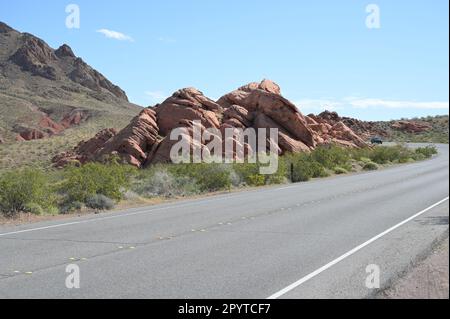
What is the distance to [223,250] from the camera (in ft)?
34.4

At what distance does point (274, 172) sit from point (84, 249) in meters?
22.5

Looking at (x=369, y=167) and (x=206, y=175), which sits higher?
(x=206, y=175)

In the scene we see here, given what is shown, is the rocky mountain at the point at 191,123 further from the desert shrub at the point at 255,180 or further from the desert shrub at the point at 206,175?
the desert shrub at the point at 206,175

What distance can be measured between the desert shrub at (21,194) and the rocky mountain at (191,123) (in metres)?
18.8

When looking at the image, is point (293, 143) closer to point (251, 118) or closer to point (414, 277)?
point (251, 118)

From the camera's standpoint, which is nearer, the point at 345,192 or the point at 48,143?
the point at 345,192

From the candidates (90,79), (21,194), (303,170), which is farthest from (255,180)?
(90,79)

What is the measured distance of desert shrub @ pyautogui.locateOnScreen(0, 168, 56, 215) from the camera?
18.0 metres

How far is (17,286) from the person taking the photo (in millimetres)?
7926

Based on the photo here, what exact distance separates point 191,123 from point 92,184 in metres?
21.1

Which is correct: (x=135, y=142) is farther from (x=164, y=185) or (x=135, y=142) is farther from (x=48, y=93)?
(x=48, y=93)

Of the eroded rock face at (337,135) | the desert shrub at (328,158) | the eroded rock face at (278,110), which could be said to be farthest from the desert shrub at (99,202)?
the eroded rock face at (337,135)

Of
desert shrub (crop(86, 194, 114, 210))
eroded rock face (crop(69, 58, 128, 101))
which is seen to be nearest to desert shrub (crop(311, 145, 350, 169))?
desert shrub (crop(86, 194, 114, 210))
